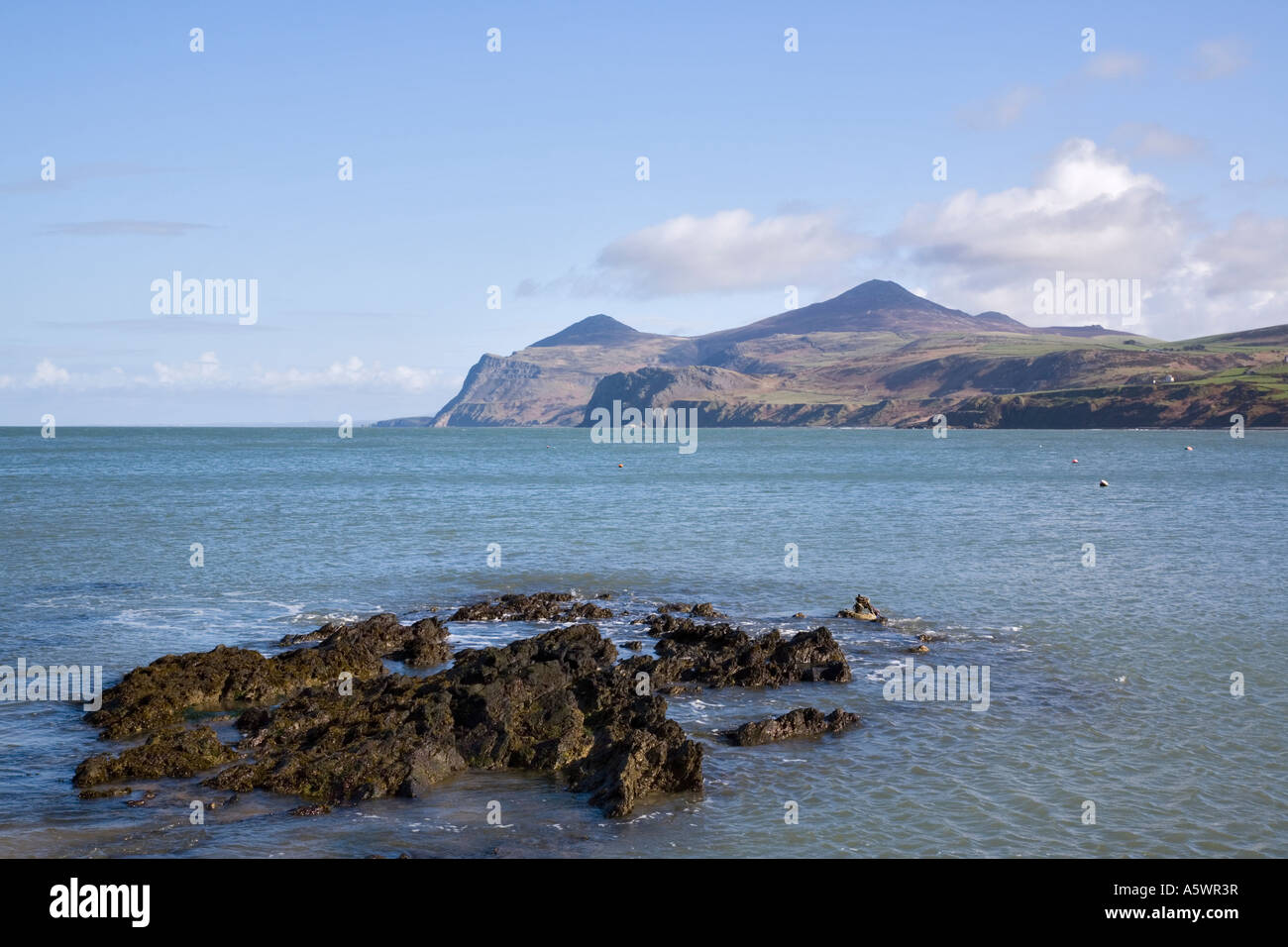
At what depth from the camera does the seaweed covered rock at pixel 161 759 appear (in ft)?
52.3

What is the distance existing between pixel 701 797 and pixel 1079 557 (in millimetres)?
29549

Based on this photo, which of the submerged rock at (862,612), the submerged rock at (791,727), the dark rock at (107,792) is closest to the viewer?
the dark rock at (107,792)

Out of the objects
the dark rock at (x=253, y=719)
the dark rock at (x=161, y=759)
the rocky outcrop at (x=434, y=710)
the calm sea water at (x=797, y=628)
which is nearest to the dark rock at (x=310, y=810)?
the rocky outcrop at (x=434, y=710)

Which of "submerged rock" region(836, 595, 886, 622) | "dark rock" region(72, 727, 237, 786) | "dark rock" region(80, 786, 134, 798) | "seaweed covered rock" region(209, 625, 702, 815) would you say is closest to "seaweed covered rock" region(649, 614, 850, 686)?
"seaweed covered rock" region(209, 625, 702, 815)

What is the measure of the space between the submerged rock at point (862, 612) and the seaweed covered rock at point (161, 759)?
704 inches

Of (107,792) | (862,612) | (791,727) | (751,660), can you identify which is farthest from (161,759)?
(862,612)

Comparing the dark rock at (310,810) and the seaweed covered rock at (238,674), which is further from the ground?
the seaweed covered rock at (238,674)

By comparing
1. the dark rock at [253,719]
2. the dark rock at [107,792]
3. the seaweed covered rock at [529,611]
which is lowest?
the dark rock at [107,792]

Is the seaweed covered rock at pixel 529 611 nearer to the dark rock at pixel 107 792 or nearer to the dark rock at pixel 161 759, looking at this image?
the dark rock at pixel 161 759

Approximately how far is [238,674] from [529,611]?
10212 mm

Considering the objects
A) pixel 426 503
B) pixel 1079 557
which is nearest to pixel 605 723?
pixel 1079 557

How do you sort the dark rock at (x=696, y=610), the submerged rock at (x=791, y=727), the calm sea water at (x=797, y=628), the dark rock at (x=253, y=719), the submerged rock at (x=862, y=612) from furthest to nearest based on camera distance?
the dark rock at (x=696, y=610) → the submerged rock at (x=862, y=612) → the dark rock at (x=253, y=719) → the submerged rock at (x=791, y=727) → the calm sea water at (x=797, y=628)

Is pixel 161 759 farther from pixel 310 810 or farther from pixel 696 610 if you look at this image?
pixel 696 610

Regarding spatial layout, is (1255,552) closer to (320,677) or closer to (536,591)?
(536,591)
